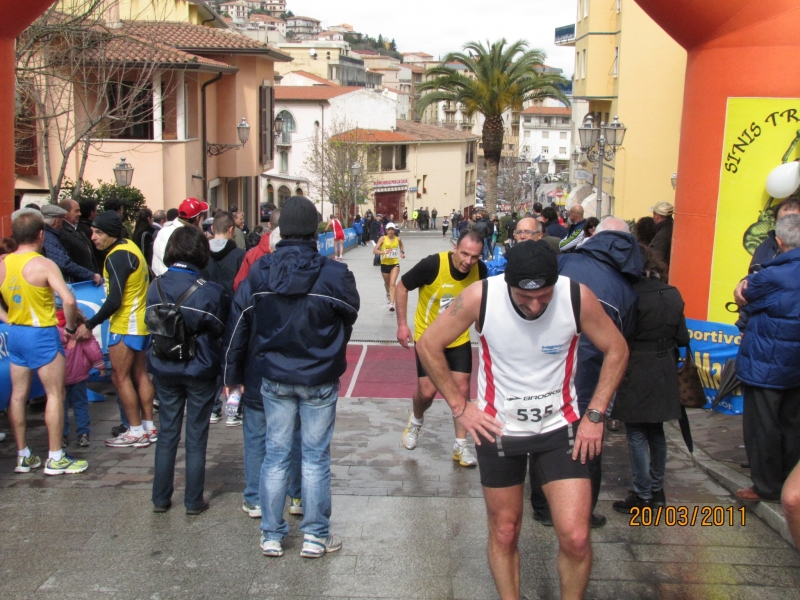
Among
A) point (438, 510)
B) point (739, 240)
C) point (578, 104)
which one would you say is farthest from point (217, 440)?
point (578, 104)

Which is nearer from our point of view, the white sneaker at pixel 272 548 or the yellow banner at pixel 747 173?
the white sneaker at pixel 272 548

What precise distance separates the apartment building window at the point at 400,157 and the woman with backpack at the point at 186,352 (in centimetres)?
6557

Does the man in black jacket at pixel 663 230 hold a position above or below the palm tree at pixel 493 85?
below

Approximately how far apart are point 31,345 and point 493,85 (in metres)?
34.6

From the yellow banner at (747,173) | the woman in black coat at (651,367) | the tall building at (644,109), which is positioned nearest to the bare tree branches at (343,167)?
the tall building at (644,109)

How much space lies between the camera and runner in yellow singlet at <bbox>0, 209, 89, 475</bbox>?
19.5 ft

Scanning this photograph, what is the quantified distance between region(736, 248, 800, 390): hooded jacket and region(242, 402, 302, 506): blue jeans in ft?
9.10

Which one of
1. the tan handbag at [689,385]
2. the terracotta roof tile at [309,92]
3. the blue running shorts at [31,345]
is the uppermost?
the terracotta roof tile at [309,92]

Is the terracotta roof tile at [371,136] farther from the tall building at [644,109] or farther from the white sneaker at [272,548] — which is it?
the white sneaker at [272,548]

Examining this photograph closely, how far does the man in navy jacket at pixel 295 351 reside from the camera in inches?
183

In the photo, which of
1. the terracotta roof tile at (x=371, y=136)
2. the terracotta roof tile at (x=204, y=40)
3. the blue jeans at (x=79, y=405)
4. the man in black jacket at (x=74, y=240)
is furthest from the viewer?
the terracotta roof tile at (x=371, y=136)

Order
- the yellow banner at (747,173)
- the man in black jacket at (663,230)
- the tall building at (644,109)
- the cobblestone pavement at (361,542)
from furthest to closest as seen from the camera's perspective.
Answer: the tall building at (644,109) → the man in black jacket at (663,230) → the yellow banner at (747,173) → the cobblestone pavement at (361,542)

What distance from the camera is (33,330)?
6.05 metres

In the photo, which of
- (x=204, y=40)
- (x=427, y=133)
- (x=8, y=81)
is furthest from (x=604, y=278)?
(x=427, y=133)
